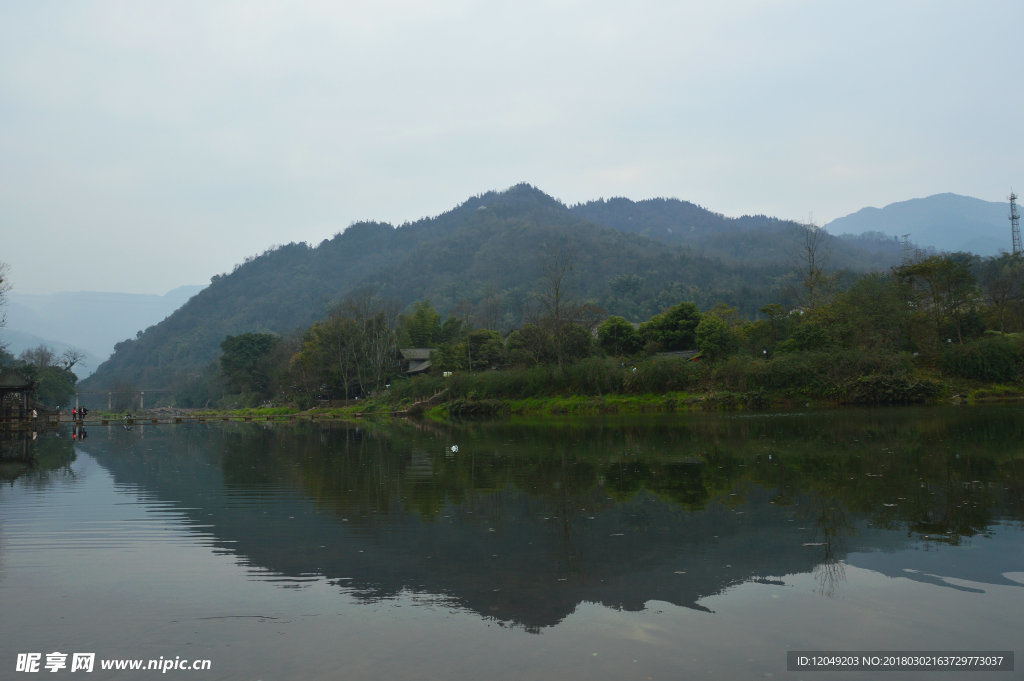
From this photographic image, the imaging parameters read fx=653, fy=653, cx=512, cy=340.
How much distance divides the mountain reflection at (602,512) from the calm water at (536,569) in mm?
52

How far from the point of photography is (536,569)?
7.51 meters

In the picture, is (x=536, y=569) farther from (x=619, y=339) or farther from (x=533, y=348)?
(x=619, y=339)

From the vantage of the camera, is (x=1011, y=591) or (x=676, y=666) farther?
(x=1011, y=591)

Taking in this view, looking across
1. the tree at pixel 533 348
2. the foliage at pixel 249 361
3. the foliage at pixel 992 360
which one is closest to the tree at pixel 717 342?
the tree at pixel 533 348

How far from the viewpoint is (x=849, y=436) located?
20.1m

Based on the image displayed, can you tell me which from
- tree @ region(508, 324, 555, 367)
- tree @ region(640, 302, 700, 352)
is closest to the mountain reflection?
tree @ region(508, 324, 555, 367)

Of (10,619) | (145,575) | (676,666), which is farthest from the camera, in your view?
(145,575)

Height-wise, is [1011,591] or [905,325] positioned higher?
[905,325]

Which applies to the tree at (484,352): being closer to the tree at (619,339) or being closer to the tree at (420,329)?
the tree at (619,339)

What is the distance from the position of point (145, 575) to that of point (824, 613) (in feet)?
25.0

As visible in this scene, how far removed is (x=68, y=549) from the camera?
9609 millimetres

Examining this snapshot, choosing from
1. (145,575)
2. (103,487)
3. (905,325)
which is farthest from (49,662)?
(905,325)

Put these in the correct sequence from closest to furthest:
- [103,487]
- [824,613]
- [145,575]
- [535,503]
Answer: [824,613], [145,575], [535,503], [103,487]

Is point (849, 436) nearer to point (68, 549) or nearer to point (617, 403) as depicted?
point (68, 549)
